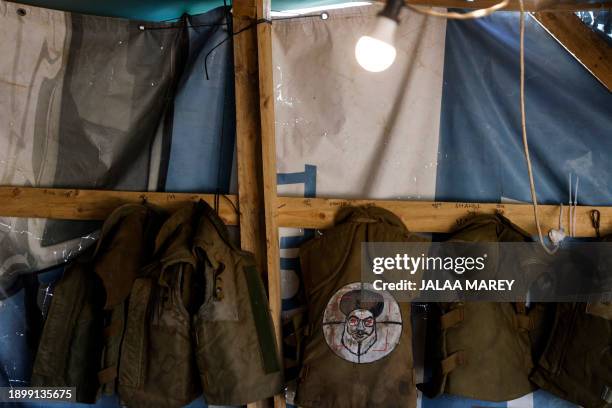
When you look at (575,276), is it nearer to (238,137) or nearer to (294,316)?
(294,316)

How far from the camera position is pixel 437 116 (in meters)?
2.24

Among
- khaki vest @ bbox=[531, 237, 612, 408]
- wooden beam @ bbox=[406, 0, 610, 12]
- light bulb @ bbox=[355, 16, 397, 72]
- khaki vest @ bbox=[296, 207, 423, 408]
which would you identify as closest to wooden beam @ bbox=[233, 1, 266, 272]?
khaki vest @ bbox=[296, 207, 423, 408]

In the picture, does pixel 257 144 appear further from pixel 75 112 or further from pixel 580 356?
pixel 580 356

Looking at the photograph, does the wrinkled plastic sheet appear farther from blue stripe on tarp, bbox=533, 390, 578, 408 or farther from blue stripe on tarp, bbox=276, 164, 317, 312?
blue stripe on tarp, bbox=533, 390, 578, 408

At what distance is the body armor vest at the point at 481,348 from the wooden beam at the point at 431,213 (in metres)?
→ 0.09

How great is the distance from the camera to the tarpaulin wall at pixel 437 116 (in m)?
2.23

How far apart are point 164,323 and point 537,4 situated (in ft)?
5.69

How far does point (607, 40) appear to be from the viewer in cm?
216

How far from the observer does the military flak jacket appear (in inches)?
78.0

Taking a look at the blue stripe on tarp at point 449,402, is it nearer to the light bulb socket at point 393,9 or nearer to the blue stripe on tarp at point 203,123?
the blue stripe on tarp at point 203,123

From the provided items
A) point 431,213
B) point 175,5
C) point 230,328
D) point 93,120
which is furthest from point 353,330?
point 175,5

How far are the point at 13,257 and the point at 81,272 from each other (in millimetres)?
371

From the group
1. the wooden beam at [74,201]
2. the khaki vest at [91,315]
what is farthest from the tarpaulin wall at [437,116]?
the khaki vest at [91,315]

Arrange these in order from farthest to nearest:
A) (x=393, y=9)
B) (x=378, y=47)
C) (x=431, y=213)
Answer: (x=431, y=213) → (x=378, y=47) → (x=393, y=9)
